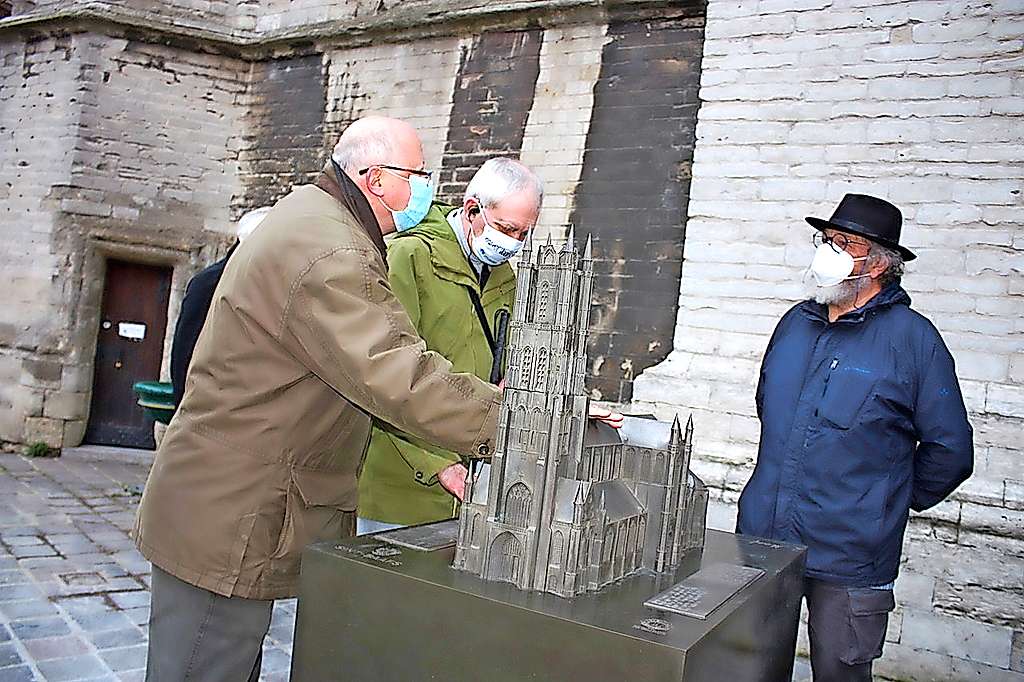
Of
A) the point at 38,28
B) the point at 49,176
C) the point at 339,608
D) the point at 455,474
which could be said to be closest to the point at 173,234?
the point at 49,176

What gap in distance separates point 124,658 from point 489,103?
188 inches

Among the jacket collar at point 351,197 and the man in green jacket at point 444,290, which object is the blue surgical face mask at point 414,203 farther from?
the man in green jacket at point 444,290

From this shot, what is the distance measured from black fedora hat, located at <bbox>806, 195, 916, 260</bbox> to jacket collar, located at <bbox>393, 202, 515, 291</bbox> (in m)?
1.26

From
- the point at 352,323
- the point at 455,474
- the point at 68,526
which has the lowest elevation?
the point at 68,526

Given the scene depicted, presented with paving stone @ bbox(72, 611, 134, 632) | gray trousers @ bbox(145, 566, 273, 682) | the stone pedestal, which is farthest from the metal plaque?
paving stone @ bbox(72, 611, 134, 632)

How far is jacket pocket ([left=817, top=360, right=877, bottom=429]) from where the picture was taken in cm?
272

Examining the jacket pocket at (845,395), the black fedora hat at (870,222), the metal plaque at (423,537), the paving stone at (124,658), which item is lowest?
the paving stone at (124,658)

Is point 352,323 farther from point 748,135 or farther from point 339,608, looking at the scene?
point 748,135

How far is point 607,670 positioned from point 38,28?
9.27 m

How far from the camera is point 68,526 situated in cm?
593

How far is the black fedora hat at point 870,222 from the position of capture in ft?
9.65

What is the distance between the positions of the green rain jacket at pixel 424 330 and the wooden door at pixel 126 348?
7.06m

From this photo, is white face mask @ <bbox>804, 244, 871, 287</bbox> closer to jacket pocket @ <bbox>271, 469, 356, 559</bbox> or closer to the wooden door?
jacket pocket @ <bbox>271, 469, 356, 559</bbox>

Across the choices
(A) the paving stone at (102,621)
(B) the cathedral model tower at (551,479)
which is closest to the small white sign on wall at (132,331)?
(A) the paving stone at (102,621)
